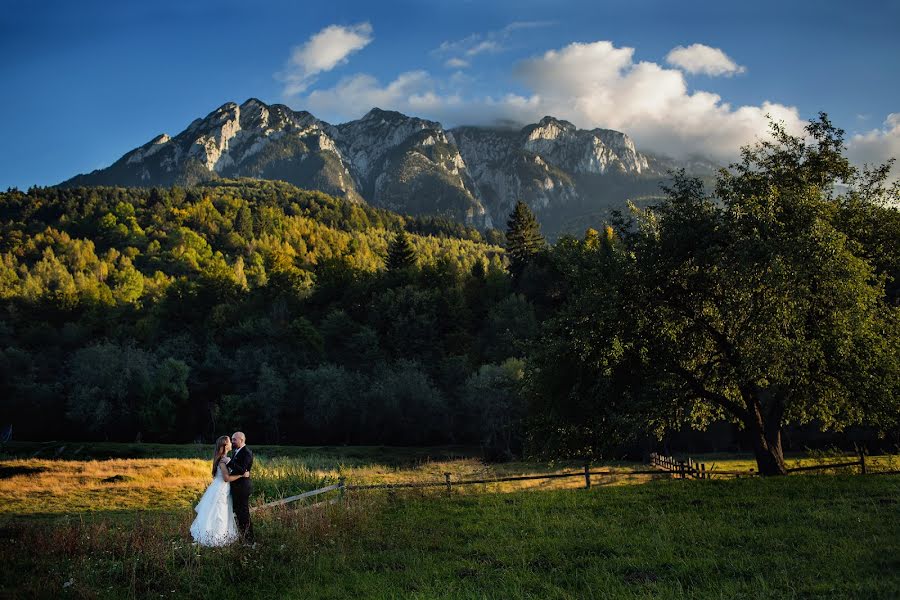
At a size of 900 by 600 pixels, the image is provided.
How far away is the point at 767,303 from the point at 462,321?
71.7m

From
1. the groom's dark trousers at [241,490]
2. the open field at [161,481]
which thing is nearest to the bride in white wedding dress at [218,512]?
the groom's dark trousers at [241,490]

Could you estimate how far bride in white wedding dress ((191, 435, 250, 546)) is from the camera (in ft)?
41.4

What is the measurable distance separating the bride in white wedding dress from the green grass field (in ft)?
1.57

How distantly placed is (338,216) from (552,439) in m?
181

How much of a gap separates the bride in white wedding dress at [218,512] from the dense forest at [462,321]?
1249 centimetres

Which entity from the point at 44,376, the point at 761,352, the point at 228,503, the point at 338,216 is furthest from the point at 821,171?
the point at 338,216

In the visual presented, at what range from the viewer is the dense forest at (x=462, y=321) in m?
19.7

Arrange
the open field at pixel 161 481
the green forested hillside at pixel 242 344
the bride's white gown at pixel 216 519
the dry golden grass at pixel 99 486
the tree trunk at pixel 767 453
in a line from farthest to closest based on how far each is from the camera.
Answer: the green forested hillside at pixel 242 344, the dry golden grass at pixel 99 486, the open field at pixel 161 481, the tree trunk at pixel 767 453, the bride's white gown at pixel 216 519

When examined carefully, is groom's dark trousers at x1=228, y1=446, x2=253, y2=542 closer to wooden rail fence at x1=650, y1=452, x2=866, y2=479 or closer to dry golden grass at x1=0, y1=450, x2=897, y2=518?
dry golden grass at x1=0, y1=450, x2=897, y2=518

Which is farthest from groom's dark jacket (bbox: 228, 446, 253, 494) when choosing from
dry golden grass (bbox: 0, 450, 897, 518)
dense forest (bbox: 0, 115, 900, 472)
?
dense forest (bbox: 0, 115, 900, 472)

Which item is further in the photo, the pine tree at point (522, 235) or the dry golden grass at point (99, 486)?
the pine tree at point (522, 235)

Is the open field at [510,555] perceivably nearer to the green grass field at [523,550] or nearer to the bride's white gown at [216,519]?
the green grass field at [523,550]

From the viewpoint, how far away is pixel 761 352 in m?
18.5

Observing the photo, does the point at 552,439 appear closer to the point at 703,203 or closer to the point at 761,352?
the point at 761,352
